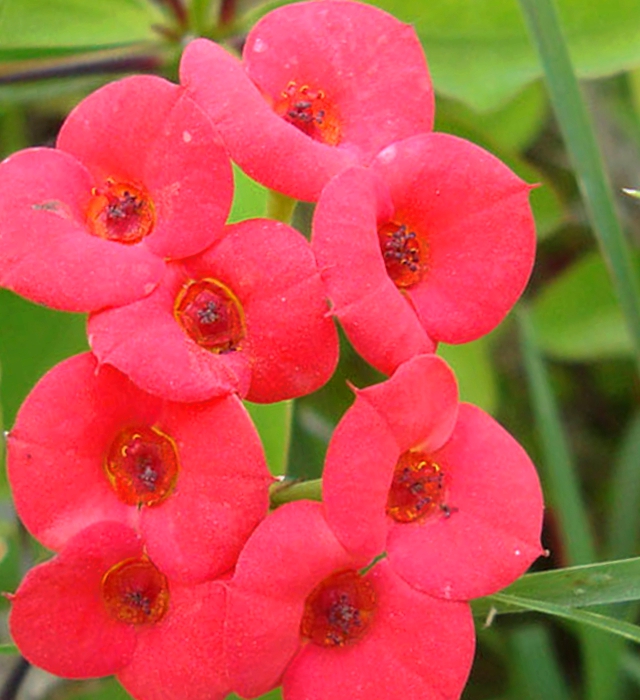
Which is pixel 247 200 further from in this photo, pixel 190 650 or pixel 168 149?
pixel 190 650

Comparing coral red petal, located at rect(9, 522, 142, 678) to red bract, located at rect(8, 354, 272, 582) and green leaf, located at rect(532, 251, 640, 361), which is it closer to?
red bract, located at rect(8, 354, 272, 582)

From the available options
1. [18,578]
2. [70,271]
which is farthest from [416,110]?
[18,578]

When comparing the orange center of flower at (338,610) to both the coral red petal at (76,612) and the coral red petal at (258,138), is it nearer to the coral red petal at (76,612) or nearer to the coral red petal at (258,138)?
the coral red petal at (76,612)

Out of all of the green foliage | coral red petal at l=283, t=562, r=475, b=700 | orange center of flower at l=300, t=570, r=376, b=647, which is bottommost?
Answer: coral red petal at l=283, t=562, r=475, b=700

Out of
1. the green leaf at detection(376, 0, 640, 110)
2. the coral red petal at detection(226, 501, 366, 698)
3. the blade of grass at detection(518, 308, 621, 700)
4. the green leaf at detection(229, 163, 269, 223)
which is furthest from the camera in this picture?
the green leaf at detection(376, 0, 640, 110)

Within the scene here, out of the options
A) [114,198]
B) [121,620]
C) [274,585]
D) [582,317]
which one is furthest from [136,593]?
[582,317]

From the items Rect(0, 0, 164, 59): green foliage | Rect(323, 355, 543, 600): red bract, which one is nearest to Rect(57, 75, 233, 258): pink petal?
Rect(323, 355, 543, 600): red bract
